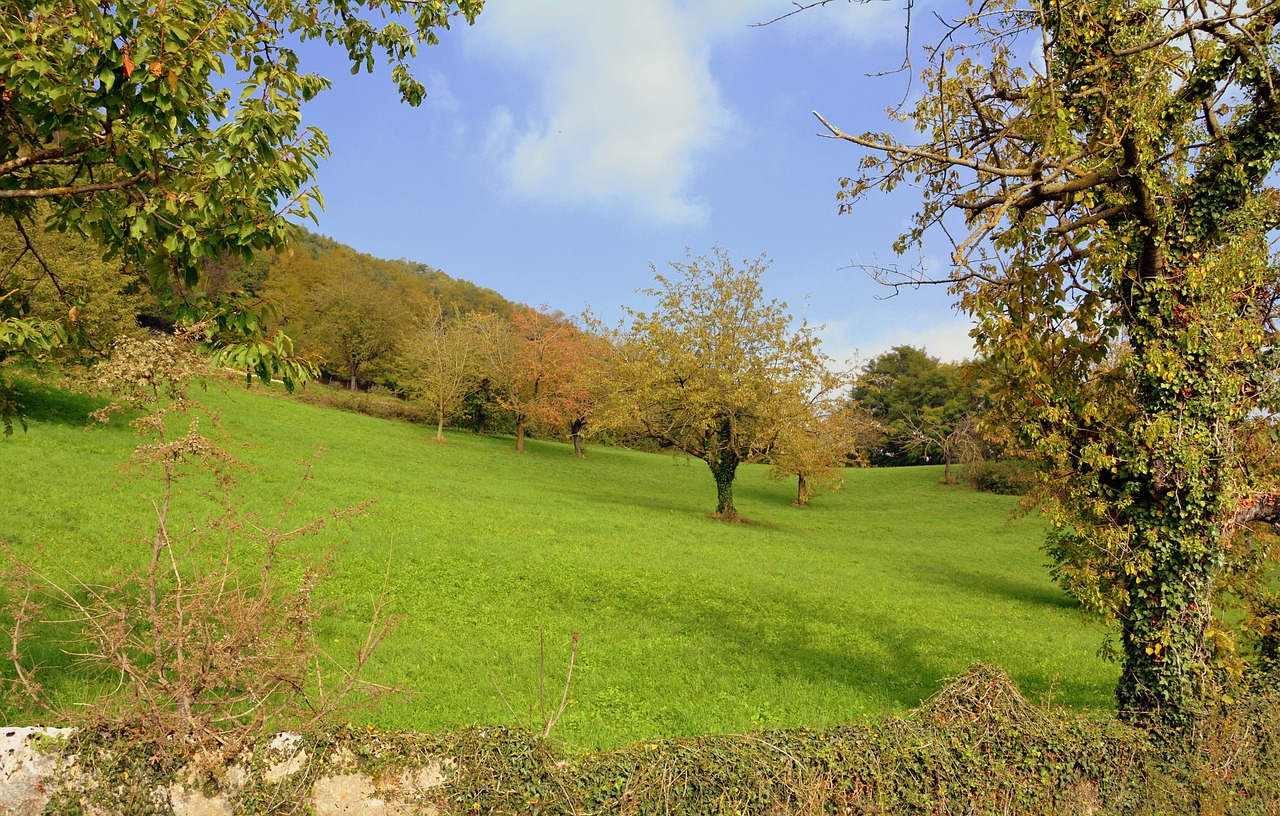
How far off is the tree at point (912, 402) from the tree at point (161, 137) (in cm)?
5623

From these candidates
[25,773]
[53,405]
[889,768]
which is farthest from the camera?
[53,405]

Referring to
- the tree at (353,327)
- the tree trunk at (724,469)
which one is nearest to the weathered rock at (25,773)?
the tree trunk at (724,469)

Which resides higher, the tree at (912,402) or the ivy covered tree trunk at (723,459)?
the tree at (912,402)

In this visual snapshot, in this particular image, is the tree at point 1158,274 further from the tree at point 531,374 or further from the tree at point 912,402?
the tree at point 912,402

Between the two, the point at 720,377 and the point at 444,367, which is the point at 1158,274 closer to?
the point at 720,377

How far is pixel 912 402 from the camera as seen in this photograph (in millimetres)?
69438

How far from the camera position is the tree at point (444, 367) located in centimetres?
4428

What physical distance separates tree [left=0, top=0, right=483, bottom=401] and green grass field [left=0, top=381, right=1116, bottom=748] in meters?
2.04

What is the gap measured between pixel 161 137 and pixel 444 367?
134ft

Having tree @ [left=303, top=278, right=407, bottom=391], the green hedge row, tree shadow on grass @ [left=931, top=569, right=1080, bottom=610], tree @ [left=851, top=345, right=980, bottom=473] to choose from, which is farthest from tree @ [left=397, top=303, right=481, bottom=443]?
the green hedge row

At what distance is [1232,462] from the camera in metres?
7.43

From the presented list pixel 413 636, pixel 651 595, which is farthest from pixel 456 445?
pixel 413 636

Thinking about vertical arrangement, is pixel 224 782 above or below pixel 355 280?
below

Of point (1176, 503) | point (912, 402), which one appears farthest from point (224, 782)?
point (912, 402)
